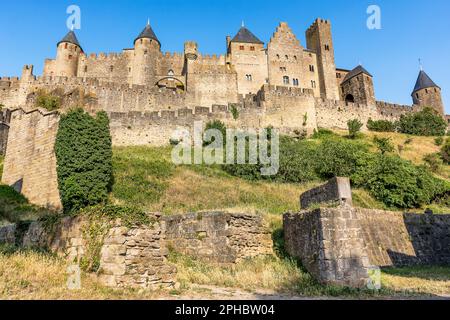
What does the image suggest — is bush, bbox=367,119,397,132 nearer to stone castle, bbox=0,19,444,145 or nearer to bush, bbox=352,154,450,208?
stone castle, bbox=0,19,444,145

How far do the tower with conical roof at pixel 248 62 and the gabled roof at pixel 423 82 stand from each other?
82.6 ft

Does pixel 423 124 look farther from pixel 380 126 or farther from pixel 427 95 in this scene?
pixel 427 95

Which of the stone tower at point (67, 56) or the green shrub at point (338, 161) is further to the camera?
the stone tower at point (67, 56)

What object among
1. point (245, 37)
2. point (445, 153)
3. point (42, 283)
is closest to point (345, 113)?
point (445, 153)

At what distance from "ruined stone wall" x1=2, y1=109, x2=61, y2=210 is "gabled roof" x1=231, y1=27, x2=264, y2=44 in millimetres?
33996

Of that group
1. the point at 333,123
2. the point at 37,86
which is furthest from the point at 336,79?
the point at 37,86

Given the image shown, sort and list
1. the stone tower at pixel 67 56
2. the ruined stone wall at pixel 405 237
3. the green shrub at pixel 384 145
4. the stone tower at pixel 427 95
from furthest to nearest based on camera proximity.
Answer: the stone tower at pixel 427 95 < the stone tower at pixel 67 56 < the green shrub at pixel 384 145 < the ruined stone wall at pixel 405 237

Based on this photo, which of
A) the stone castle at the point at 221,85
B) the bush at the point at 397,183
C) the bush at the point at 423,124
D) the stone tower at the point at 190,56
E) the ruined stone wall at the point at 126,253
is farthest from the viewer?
the stone tower at the point at 190,56

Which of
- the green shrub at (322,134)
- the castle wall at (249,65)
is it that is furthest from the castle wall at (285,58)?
the green shrub at (322,134)

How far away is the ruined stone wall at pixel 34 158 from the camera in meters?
15.9

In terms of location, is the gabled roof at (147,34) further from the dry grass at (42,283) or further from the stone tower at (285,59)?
the dry grass at (42,283)

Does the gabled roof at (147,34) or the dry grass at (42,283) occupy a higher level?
the gabled roof at (147,34)

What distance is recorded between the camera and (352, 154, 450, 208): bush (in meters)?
19.8
